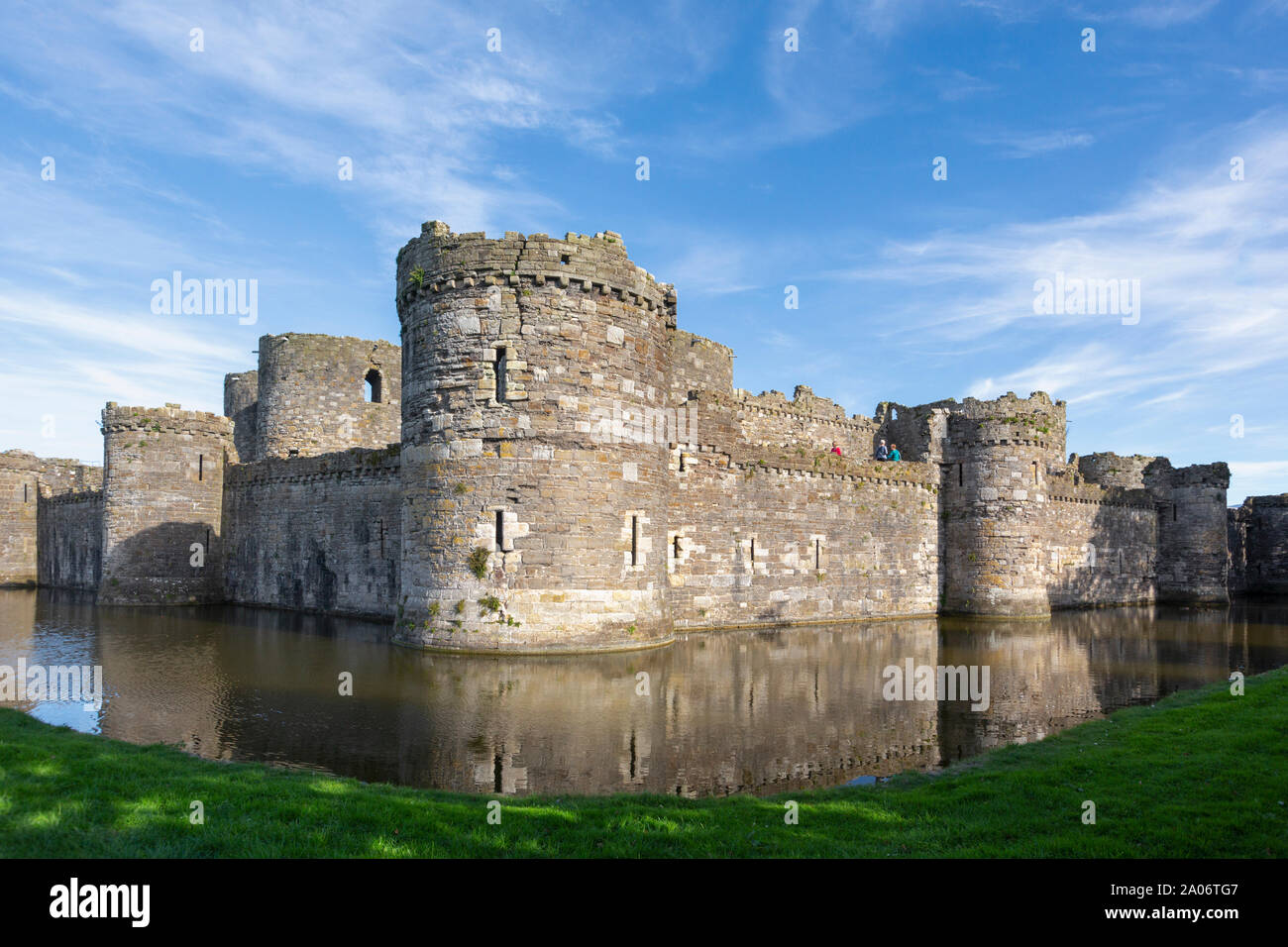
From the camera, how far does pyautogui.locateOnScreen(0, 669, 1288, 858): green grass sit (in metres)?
5.36

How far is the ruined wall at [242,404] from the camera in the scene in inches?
1384

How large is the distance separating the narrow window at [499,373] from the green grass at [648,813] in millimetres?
9442

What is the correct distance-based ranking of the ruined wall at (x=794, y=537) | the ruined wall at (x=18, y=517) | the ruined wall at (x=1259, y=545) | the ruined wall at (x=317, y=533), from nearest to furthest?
the ruined wall at (x=794, y=537), the ruined wall at (x=317, y=533), the ruined wall at (x=18, y=517), the ruined wall at (x=1259, y=545)

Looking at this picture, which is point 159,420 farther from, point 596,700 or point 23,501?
point 596,700

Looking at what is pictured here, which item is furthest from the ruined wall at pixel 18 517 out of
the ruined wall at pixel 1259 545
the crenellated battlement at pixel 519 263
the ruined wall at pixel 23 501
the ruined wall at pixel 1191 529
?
the ruined wall at pixel 1259 545

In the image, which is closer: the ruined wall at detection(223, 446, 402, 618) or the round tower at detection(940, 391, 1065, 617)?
the ruined wall at detection(223, 446, 402, 618)

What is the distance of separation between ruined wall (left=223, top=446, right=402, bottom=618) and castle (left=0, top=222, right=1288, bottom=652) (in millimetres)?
105

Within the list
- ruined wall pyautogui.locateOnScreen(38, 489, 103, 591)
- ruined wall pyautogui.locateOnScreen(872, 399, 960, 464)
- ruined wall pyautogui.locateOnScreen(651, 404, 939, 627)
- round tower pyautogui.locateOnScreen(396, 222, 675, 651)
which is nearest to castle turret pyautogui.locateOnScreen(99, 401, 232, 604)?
ruined wall pyautogui.locateOnScreen(38, 489, 103, 591)

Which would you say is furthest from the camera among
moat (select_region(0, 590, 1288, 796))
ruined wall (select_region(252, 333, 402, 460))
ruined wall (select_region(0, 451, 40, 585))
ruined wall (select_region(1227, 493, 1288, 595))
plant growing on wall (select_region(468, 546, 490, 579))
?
ruined wall (select_region(1227, 493, 1288, 595))

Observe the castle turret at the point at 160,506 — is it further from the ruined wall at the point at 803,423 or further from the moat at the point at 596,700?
the ruined wall at the point at 803,423

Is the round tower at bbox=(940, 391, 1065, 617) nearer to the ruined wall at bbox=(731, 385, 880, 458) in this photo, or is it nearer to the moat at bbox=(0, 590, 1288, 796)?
the ruined wall at bbox=(731, 385, 880, 458)

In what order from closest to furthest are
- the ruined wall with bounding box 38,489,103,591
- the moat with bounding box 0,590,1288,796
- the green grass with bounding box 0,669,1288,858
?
the green grass with bounding box 0,669,1288,858 → the moat with bounding box 0,590,1288,796 → the ruined wall with bounding box 38,489,103,591

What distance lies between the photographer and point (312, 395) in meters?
31.3
